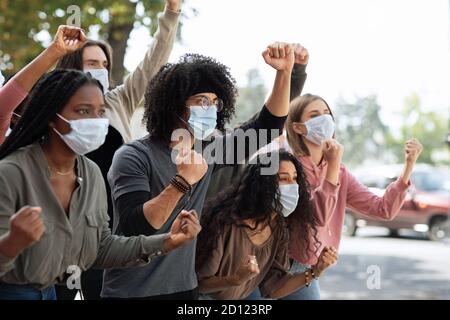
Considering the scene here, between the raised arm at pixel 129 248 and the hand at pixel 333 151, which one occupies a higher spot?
the hand at pixel 333 151

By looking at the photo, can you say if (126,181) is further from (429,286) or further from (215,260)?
(429,286)

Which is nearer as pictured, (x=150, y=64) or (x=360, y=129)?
(x=150, y=64)

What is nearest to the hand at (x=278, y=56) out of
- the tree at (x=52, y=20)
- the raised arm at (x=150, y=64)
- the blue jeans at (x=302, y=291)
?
the raised arm at (x=150, y=64)

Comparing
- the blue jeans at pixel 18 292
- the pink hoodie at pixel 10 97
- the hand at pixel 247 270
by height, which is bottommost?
the hand at pixel 247 270

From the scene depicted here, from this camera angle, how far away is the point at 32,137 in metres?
2.88

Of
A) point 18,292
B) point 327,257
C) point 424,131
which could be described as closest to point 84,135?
point 18,292

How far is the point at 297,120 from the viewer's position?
172 inches

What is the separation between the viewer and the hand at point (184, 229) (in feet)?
9.82

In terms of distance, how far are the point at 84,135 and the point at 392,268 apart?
12288 mm

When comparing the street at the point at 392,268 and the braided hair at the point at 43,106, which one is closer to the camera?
the braided hair at the point at 43,106

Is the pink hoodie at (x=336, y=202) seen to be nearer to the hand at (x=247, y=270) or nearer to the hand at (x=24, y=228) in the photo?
the hand at (x=247, y=270)

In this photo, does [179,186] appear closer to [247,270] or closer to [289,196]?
[247,270]

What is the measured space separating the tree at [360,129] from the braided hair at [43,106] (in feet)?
74.7

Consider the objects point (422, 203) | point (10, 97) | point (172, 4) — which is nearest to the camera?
point (10, 97)
